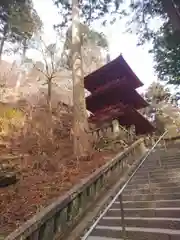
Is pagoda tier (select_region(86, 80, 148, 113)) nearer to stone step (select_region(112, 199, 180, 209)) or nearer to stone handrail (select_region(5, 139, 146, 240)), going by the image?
stone handrail (select_region(5, 139, 146, 240))

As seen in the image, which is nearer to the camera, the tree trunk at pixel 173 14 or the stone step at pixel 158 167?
the stone step at pixel 158 167

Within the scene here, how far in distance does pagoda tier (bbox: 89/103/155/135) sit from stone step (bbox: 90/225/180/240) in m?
11.9

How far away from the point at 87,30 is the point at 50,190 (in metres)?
13.2

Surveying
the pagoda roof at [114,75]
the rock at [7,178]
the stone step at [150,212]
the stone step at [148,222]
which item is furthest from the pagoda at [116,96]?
the stone step at [148,222]

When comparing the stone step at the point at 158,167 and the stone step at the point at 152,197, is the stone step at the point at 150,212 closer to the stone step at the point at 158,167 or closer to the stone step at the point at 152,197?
the stone step at the point at 152,197

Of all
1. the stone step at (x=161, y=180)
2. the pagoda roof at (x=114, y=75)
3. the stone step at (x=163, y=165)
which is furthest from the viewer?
the pagoda roof at (x=114, y=75)

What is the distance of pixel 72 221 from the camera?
5.81 m

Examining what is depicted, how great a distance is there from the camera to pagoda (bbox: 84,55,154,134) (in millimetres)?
16875

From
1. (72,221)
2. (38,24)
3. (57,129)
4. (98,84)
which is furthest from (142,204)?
(38,24)

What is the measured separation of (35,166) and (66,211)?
14.9ft

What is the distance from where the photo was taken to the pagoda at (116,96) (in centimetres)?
1688

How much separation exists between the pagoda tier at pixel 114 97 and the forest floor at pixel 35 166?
2865 mm

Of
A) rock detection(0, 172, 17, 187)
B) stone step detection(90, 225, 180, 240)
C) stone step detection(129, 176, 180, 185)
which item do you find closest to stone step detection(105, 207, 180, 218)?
stone step detection(90, 225, 180, 240)

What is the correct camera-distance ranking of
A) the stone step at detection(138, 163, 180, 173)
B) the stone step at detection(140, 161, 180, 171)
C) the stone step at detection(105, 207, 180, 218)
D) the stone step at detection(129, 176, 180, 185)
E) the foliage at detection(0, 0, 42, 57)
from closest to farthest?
1. the stone step at detection(105, 207, 180, 218)
2. the stone step at detection(129, 176, 180, 185)
3. the stone step at detection(138, 163, 180, 173)
4. the stone step at detection(140, 161, 180, 171)
5. the foliage at detection(0, 0, 42, 57)
